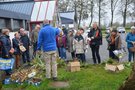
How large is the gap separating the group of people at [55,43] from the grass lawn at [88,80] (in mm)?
620

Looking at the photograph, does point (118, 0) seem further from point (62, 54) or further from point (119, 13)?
point (62, 54)

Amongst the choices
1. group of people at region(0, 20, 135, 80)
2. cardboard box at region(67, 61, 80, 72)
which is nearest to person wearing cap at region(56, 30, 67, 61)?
group of people at region(0, 20, 135, 80)

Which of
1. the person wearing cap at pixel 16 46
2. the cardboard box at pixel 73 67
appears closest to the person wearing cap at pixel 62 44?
the person wearing cap at pixel 16 46

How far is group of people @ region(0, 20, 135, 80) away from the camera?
959cm

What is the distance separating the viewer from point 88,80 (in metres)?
9.31

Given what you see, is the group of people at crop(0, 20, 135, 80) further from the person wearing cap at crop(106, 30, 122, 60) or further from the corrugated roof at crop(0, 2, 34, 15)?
the corrugated roof at crop(0, 2, 34, 15)

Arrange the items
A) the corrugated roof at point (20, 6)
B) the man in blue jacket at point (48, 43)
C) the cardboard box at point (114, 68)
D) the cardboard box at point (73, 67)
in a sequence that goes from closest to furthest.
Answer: the man in blue jacket at point (48, 43)
the cardboard box at point (114, 68)
the cardboard box at point (73, 67)
the corrugated roof at point (20, 6)

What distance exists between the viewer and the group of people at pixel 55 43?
31.5ft

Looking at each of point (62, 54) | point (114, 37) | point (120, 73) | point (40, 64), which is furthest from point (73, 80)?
point (62, 54)

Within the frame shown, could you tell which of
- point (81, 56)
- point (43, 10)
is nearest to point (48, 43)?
point (81, 56)

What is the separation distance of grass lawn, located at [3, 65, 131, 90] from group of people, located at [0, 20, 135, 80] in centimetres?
62

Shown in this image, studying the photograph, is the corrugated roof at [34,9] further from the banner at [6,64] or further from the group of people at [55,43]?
the banner at [6,64]

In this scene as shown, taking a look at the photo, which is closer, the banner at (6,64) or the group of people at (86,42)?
the banner at (6,64)

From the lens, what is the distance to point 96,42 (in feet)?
43.1
